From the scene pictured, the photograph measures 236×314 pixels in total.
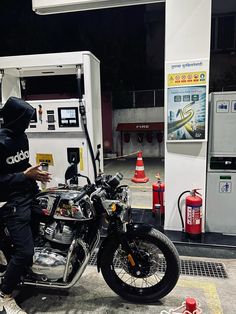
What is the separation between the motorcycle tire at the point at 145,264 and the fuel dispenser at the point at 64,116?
59.9 inches

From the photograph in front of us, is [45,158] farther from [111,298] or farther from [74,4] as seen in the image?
[111,298]

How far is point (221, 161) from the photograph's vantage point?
2990mm

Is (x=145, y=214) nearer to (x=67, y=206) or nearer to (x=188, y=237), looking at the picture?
(x=188, y=237)

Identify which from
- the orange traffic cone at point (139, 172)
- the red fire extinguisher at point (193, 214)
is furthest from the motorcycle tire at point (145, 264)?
the orange traffic cone at point (139, 172)

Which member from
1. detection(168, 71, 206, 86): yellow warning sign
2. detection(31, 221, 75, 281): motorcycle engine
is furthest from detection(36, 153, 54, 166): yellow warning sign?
detection(168, 71, 206, 86): yellow warning sign

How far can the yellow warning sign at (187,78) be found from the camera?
279 centimetres

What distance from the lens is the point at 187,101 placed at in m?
2.87

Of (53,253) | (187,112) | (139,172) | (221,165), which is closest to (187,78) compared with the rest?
(187,112)

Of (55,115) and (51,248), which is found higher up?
(55,115)

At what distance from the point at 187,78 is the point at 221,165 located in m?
1.07

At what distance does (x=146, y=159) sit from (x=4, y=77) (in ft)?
18.3

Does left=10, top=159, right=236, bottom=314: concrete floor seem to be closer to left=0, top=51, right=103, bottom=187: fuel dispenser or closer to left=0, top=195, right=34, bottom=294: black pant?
left=0, top=195, right=34, bottom=294: black pant

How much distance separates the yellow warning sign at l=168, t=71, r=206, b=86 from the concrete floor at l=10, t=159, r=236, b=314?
1.94 meters

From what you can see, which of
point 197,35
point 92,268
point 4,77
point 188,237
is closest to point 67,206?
point 92,268
